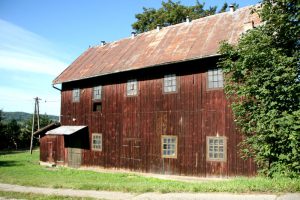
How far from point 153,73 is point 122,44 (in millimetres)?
7110

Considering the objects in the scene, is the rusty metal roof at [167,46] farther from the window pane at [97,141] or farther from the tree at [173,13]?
the tree at [173,13]

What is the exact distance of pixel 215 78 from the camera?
1698 centimetres

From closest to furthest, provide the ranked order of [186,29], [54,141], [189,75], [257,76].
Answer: [257,76]
[189,75]
[186,29]
[54,141]

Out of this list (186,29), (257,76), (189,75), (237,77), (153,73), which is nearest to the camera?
(257,76)

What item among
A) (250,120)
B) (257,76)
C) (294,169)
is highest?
(257,76)

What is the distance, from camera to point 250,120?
12.5 m

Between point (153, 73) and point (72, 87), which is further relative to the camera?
point (72, 87)

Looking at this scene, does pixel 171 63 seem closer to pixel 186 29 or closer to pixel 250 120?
pixel 186 29

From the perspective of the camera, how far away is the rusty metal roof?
59.2ft

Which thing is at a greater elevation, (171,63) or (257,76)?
(171,63)

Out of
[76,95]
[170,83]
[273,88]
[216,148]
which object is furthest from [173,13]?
[273,88]

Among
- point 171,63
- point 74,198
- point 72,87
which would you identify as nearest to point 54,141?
point 72,87

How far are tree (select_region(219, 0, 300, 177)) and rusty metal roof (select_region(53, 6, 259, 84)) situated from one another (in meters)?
4.27

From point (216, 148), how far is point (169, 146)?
2941mm
